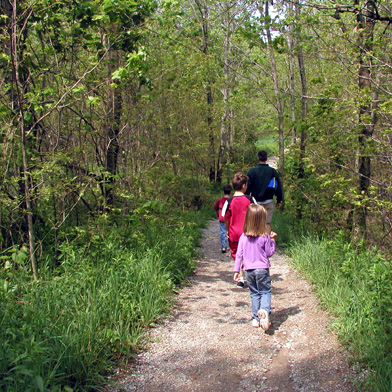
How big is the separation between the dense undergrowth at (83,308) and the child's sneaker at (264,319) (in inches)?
47.5

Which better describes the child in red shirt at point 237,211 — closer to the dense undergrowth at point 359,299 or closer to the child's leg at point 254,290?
the child's leg at point 254,290

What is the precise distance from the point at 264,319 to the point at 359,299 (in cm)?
105


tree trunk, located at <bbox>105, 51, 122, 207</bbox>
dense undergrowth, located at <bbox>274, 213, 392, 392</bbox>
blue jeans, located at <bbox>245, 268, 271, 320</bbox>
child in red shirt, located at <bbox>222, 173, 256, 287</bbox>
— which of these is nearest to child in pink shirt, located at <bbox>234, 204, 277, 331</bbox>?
blue jeans, located at <bbox>245, 268, 271, 320</bbox>

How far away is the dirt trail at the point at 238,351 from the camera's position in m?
3.52

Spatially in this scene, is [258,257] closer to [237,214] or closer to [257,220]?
[257,220]

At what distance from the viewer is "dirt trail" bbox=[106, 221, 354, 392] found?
3521 mm

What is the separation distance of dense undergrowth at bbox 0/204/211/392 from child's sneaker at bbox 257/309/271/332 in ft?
3.96

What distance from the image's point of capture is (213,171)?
17.2m

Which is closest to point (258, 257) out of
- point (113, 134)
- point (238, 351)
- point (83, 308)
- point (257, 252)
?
point (257, 252)

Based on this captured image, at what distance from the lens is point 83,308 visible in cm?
395

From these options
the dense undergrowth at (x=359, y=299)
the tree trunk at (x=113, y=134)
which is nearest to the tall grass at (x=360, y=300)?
the dense undergrowth at (x=359, y=299)

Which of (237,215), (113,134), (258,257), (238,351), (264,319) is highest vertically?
(113,134)

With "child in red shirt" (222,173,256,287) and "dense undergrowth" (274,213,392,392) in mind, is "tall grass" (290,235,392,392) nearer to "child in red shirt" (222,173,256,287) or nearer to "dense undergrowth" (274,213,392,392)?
"dense undergrowth" (274,213,392,392)

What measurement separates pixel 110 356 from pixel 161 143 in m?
5.14
